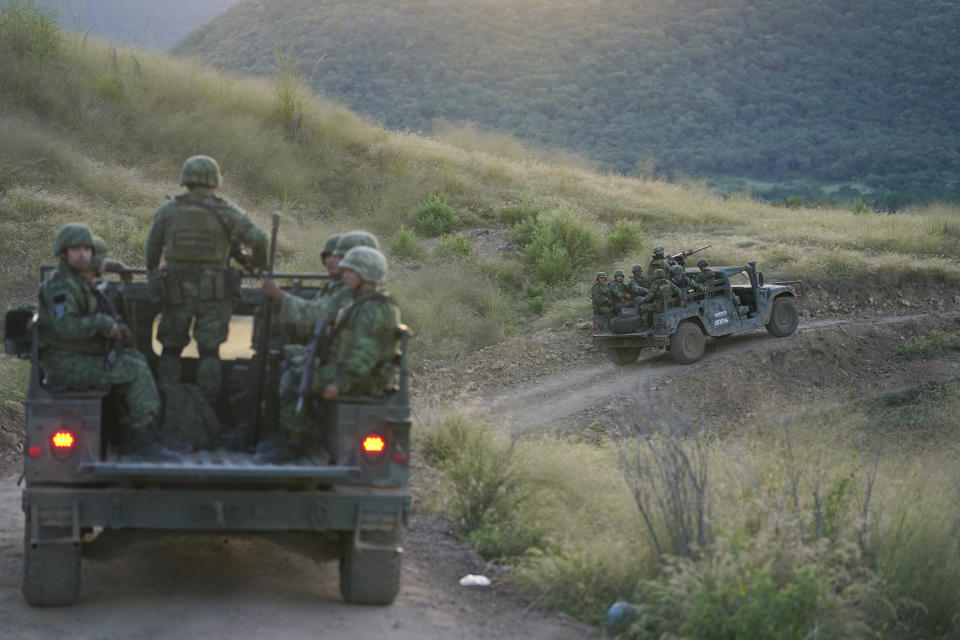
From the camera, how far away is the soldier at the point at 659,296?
1764 cm

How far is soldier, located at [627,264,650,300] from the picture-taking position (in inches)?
706

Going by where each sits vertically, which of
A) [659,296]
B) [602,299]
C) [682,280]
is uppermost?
[682,280]

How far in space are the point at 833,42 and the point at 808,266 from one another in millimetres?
42529

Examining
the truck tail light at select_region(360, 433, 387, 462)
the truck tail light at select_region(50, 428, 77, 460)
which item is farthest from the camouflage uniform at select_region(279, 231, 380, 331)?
the truck tail light at select_region(50, 428, 77, 460)

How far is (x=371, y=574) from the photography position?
6148 mm

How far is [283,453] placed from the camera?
645 centimetres

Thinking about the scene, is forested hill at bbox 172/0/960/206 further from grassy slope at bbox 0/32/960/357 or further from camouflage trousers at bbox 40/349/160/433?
camouflage trousers at bbox 40/349/160/433

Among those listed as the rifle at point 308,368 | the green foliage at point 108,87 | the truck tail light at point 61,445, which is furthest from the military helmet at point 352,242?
the green foliage at point 108,87

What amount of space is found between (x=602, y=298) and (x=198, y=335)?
11.7m

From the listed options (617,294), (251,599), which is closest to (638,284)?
(617,294)

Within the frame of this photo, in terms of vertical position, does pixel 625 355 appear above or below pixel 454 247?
below

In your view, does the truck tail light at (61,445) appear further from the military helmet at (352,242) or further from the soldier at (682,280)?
the soldier at (682,280)

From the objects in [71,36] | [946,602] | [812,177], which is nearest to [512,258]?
[71,36]

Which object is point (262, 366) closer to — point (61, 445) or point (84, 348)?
point (84, 348)
